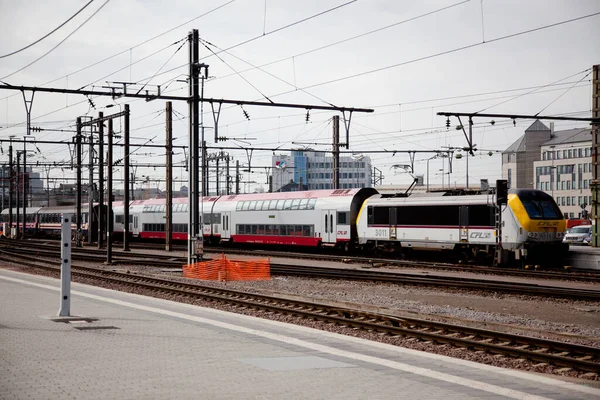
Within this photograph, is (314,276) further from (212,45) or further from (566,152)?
(566,152)

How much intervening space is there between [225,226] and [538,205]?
25.0 m


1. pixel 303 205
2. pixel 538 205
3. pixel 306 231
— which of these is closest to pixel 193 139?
pixel 538 205

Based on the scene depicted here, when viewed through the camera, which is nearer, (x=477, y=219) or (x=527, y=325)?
(x=527, y=325)

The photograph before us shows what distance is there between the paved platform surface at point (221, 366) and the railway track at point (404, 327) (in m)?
1.23

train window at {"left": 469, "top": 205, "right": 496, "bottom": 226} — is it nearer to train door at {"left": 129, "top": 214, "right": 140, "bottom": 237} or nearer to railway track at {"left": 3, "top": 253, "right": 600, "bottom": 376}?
railway track at {"left": 3, "top": 253, "right": 600, "bottom": 376}

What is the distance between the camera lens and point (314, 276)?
27.1m

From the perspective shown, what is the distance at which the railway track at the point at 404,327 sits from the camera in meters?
11.8

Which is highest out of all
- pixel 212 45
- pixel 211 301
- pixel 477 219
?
pixel 212 45

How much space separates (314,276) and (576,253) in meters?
13.2

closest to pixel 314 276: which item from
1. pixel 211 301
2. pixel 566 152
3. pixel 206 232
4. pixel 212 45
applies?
pixel 211 301

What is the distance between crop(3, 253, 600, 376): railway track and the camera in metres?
11.8

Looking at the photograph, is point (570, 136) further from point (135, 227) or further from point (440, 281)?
point (440, 281)

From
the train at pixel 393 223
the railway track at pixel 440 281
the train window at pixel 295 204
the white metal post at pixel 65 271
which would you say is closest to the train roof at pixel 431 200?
the train at pixel 393 223

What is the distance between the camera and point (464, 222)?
3206cm
